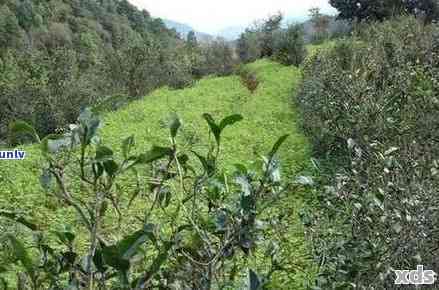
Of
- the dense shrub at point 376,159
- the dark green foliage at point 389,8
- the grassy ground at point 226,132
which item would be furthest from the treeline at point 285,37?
the dense shrub at point 376,159

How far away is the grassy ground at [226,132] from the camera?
543 cm

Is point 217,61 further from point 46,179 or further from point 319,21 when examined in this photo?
point 46,179

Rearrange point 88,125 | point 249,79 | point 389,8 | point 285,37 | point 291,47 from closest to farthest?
point 88,125 → point 249,79 → point 291,47 → point 285,37 → point 389,8

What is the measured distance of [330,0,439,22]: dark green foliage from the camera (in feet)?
69.4

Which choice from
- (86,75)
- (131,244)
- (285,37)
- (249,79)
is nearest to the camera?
(131,244)

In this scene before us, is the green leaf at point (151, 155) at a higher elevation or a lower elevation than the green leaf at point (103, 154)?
lower

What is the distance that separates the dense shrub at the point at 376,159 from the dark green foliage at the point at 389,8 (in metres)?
7.97

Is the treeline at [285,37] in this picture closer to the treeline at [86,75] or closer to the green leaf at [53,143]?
the treeline at [86,75]

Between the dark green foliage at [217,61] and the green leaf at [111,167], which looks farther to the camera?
the dark green foliage at [217,61]

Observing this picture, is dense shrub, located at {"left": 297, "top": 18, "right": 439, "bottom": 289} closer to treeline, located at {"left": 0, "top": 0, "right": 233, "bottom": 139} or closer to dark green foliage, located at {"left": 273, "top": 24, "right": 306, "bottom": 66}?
treeline, located at {"left": 0, "top": 0, "right": 233, "bottom": 139}

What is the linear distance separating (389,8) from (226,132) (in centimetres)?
1433

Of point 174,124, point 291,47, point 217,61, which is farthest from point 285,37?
point 174,124

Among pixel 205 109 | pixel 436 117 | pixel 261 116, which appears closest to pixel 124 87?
pixel 205 109

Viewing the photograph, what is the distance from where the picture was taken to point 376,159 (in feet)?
11.7
